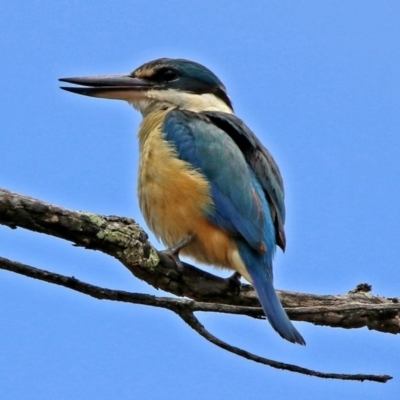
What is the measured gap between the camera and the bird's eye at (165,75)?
17.6 ft

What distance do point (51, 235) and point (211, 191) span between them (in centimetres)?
157

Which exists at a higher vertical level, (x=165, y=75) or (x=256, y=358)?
(x=165, y=75)

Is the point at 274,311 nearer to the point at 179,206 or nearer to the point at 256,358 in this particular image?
the point at 256,358

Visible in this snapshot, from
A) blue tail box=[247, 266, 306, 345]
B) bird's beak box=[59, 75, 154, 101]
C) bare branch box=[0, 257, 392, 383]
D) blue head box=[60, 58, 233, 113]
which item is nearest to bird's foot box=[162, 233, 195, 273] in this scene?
blue tail box=[247, 266, 306, 345]

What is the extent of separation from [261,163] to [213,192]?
0.37 meters

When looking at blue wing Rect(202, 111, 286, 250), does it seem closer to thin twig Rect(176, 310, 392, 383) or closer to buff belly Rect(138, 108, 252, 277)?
buff belly Rect(138, 108, 252, 277)

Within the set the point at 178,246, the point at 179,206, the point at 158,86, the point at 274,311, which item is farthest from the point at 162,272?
the point at 158,86

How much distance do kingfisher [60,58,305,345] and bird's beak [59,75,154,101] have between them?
30cm

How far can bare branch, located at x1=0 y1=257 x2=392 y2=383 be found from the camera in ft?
9.19

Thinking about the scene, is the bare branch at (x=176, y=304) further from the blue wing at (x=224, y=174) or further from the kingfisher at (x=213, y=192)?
the blue wing at (x=224, y=174)

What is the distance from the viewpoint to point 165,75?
17.7 ft

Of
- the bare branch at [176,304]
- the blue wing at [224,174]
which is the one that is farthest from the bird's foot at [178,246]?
the bare branch at [176,304]

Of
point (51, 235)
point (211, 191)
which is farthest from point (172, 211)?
point (51, 235)

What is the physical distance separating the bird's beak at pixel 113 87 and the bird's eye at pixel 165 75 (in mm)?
58
